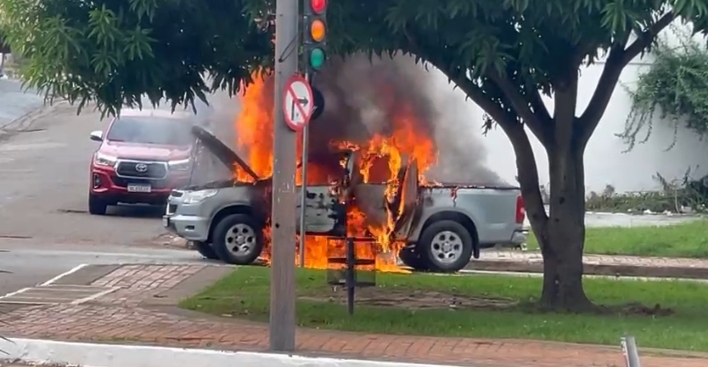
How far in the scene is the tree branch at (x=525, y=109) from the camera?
11875 millimetres

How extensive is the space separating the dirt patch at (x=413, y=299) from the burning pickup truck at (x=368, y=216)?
2912 mm

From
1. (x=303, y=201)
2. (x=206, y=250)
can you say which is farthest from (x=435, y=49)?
(x=206, y=250)

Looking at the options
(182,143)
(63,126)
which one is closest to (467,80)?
(182,143)

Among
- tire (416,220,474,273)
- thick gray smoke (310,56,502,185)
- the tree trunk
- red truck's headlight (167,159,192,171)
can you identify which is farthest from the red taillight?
red truck's headlight (167,159,192,171)

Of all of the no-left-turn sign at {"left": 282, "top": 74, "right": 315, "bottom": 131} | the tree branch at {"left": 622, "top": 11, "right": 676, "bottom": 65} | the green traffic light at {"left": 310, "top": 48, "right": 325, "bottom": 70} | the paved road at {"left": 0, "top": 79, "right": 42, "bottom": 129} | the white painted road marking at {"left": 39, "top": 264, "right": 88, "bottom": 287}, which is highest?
the paved road at {"left": 0, "top": 79, "right": 42, "bottom": 129}

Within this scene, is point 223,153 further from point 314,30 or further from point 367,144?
point 314,30

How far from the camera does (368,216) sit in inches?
674

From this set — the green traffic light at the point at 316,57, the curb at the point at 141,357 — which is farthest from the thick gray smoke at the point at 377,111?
the curb at the point at 141,357

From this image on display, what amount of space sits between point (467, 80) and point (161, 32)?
9.87ft

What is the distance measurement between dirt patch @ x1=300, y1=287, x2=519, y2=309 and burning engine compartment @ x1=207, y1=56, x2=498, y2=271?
2.19m

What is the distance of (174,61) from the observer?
38.0 feet

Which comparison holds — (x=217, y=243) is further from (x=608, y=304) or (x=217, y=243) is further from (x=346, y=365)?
(x=346, y=365)

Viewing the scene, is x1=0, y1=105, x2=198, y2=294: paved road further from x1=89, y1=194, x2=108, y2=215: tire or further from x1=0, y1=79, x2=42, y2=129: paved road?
x1=0, y1=79, x2=42, y2=129: paved road

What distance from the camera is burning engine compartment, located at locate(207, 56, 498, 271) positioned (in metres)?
17.2
